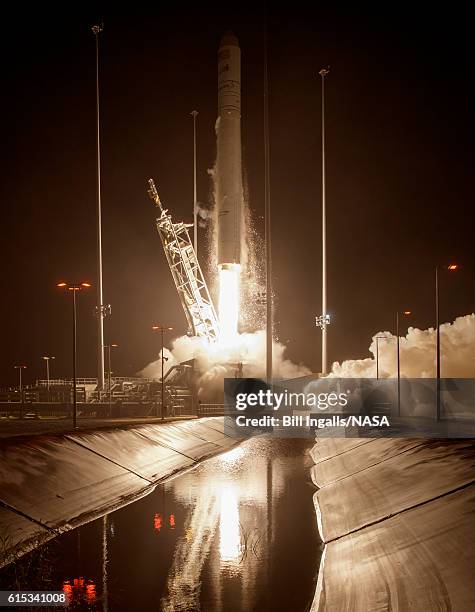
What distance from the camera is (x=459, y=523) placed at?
986 centimetres

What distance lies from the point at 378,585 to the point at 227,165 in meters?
53.0

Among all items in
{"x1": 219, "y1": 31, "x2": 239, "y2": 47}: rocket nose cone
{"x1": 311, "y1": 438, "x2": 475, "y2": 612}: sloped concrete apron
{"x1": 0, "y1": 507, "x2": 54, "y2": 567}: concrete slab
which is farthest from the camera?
{"x1": 219, "y1": 31, "x2": 239, "y2": 47}: rocket nose cone

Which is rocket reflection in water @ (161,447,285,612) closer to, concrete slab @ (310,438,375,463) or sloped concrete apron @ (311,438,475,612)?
sloped concrete apron @ (311,438,475,612)

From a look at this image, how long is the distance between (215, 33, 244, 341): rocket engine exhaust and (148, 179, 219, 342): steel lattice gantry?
1726 mm

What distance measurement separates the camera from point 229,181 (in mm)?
58812

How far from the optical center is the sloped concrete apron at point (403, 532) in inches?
332

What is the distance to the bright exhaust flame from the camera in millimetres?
59312

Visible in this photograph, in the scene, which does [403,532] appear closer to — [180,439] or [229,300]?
[180,439]

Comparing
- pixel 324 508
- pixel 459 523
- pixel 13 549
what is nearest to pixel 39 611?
pixel 13 549

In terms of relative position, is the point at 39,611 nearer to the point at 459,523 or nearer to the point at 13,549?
the point at 13,549

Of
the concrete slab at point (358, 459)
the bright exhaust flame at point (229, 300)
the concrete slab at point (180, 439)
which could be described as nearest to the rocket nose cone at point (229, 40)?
the bright exhaust flame at point (229, 300)

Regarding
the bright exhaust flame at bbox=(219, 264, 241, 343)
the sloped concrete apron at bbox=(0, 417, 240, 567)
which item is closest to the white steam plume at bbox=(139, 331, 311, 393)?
the bright exhaust flame at bbox=(219, 264, 241, 343)

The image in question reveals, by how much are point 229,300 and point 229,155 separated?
14.1 metres

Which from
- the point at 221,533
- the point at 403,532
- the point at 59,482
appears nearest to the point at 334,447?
the point at 221,533
